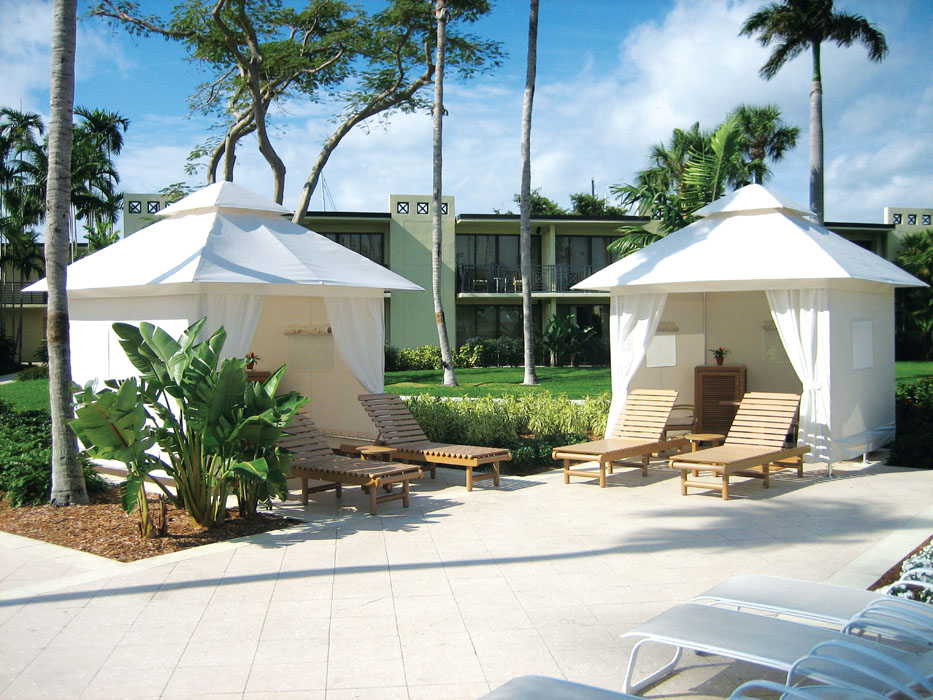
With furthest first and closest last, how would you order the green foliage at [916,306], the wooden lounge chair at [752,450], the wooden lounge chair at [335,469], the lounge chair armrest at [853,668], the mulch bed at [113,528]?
1. the green foliage at [916,306]
2. the wooden lounge chair at [752,450]
3. the wooden lounge chair at [335,469]
4. the mulch bed at [113,528]
5. the lounge chair armrest at [853,668]

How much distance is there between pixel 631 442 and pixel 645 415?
0.68 metres

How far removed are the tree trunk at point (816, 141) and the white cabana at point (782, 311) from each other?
5.87 metres

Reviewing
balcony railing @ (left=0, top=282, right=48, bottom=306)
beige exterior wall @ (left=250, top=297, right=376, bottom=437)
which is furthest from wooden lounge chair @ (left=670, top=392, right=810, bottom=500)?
balcony railing @ (left=0, top=282, right=48, bottom=306)

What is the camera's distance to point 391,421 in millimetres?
10938

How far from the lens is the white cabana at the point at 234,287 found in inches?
390

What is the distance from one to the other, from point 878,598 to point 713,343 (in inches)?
419

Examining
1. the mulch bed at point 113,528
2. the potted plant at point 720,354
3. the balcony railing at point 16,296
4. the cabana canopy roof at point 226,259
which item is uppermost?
the balcony railing at point 16,296

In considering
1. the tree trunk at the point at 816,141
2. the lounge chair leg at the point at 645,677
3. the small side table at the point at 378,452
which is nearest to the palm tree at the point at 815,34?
the tree trunk at the point at 816,141

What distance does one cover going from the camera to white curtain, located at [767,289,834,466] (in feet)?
35.7

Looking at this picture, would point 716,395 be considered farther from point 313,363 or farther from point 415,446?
point 313,363

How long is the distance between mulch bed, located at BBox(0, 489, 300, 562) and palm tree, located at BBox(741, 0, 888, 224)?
15.8m

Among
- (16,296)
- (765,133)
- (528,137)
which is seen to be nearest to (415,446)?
(528,137)

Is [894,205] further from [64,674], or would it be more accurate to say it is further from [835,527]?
[64,674]

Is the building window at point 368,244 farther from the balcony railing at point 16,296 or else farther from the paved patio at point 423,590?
the paved patio at point 423,590
